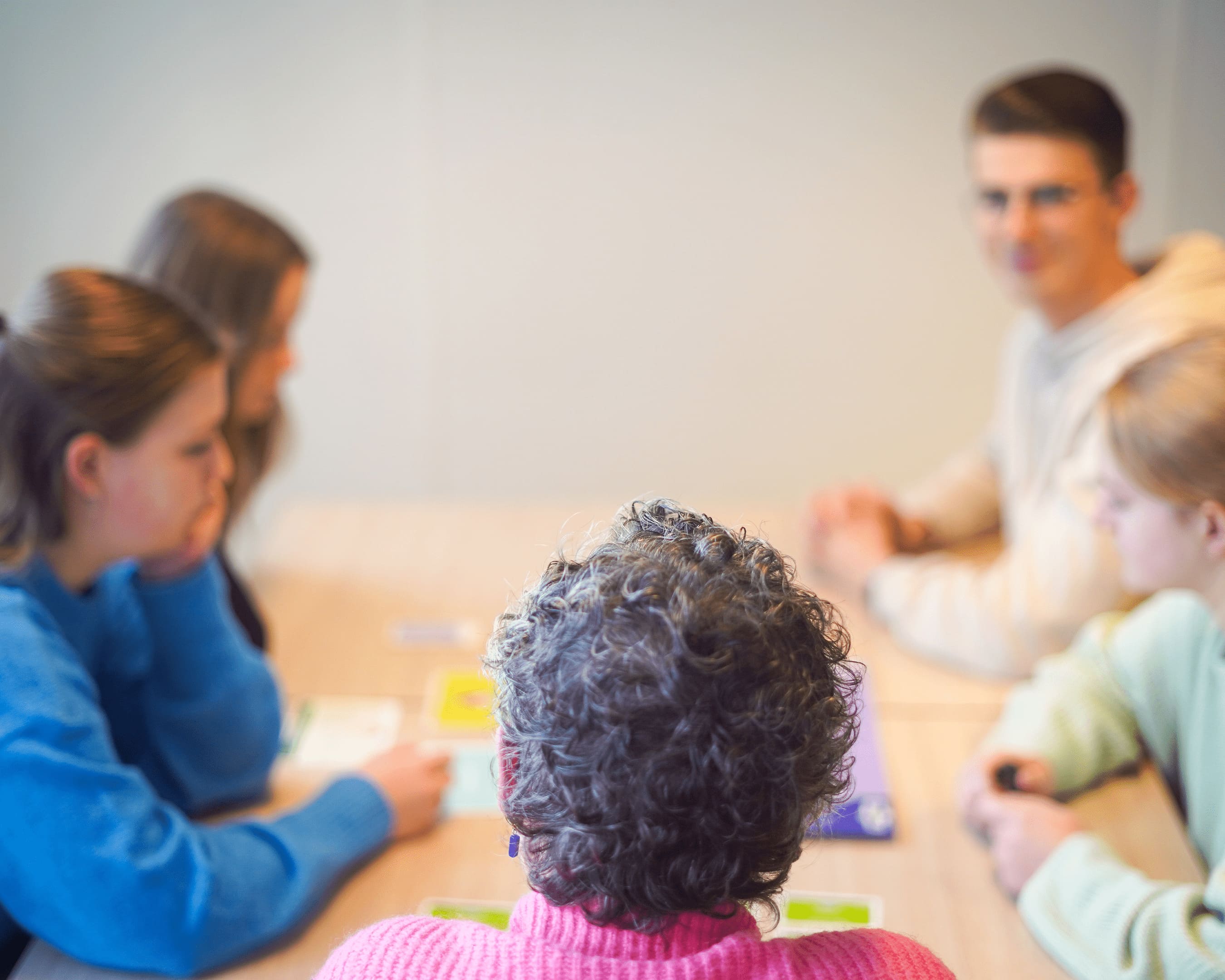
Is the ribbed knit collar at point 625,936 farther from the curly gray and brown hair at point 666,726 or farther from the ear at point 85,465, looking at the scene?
the ear at point 85,465

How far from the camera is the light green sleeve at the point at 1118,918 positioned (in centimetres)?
103

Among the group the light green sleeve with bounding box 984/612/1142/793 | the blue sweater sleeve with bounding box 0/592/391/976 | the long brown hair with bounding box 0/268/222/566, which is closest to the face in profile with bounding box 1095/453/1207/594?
the light green sleeve with bounding box 984/612/1142/793

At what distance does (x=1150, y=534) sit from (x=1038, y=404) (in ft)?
2.43

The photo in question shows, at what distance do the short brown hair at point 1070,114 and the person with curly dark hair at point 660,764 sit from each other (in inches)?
54.3

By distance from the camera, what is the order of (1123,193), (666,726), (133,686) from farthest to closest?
(1123,193) → (133,686) → (666,726)

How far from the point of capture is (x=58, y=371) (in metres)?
1.22

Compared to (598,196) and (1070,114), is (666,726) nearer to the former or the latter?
(1070,114)

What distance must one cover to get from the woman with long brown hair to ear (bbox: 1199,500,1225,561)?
4.18ft

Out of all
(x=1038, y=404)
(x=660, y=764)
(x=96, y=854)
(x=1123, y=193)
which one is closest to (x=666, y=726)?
Result: (x=660, y=764)

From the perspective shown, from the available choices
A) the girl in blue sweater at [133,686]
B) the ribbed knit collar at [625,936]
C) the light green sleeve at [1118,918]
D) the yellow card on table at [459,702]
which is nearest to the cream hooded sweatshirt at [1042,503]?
the light green sleeve at [1118,918]

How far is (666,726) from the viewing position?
686 millimetres

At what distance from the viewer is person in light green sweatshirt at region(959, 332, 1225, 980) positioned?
108 cm

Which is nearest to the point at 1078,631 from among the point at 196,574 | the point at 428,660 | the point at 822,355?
the point at 428,660

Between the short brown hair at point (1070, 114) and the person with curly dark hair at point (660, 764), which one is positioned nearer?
the person with curly dark hair at point (660, 764)
